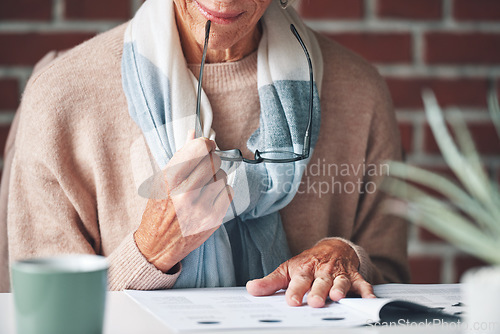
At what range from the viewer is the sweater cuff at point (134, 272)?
824 millimetres

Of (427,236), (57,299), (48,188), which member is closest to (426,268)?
(427,236)

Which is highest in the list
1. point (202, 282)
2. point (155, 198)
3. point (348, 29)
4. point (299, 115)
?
point (348, 29)

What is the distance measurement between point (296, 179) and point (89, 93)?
38 cm

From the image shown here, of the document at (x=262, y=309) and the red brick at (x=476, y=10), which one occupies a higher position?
the red brick at (x=476, y=10)

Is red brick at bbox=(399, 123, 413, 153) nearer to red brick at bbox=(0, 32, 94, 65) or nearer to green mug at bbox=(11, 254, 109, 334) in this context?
red brick at bbox=(0, 32, 94, 65)

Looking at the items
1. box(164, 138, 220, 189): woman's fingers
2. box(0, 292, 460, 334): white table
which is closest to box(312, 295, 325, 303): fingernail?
box(0, 292, 460, 334): white table

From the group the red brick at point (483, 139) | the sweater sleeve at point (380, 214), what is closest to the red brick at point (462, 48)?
the red brick at point (483, 139)

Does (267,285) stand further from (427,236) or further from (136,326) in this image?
(427,236)

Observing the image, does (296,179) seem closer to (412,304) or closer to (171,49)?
(171,49)

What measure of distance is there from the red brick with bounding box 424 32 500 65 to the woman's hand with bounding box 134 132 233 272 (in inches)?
34.7

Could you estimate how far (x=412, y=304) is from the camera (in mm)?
636

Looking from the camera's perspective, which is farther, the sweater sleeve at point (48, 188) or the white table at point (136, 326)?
the sweater sleeve at point (48, 188)

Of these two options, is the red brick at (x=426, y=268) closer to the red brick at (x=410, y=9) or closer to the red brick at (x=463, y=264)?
the red brick at (x=463, y=264)

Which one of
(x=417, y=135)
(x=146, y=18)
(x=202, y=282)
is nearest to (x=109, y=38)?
(x=146, y=18)
